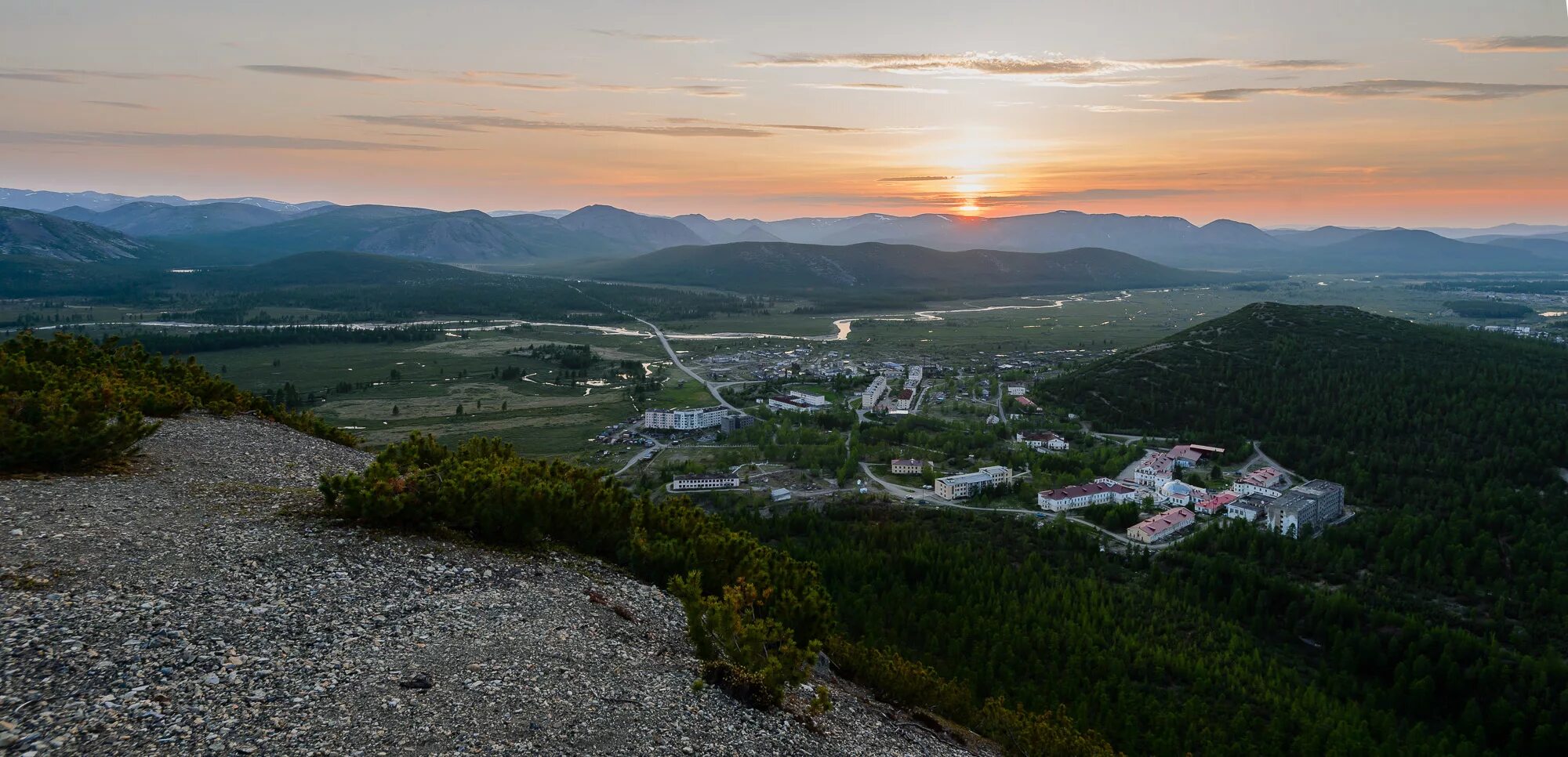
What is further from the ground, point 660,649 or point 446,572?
point 446,572

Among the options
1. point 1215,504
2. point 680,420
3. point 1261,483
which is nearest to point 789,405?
point 680,420

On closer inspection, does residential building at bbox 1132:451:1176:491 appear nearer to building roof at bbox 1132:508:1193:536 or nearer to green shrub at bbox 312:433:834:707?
building roof at bbox 1132:508:1193:536

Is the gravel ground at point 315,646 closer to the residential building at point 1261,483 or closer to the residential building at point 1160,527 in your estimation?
the residential building at point 1160,527

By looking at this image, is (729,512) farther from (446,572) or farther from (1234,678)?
(446,572)

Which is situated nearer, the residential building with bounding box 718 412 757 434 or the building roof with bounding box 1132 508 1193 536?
the building roof with bounding box 1132 508 1193 536

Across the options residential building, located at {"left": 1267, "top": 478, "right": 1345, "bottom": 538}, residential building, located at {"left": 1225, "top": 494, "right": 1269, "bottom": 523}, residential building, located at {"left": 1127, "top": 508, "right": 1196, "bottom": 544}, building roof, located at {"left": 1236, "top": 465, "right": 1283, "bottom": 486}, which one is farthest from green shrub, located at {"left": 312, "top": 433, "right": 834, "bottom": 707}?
building roof, located at {"left": 1236, "top": 465, "right": 1283, "bottom": 486}

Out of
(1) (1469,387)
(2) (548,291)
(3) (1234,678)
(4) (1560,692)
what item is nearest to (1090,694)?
(3) (1234,678)
